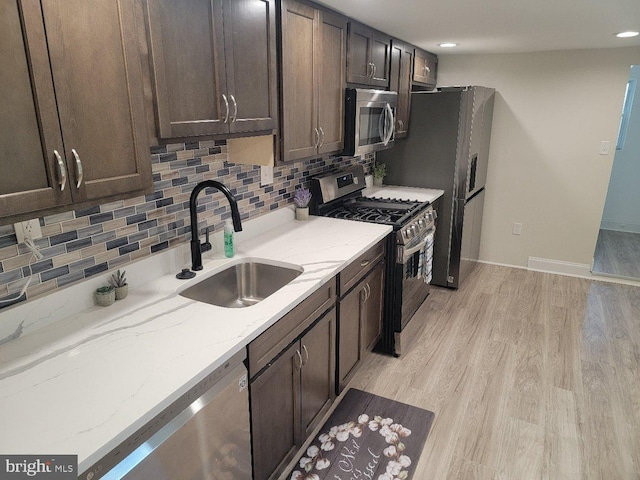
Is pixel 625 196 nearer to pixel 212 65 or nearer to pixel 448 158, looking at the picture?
pixel 448 158

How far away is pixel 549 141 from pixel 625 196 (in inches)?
87.1

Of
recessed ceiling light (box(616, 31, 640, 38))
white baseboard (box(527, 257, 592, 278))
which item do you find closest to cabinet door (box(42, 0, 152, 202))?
recessed ceiling light (box(616, 31, 640, 38))

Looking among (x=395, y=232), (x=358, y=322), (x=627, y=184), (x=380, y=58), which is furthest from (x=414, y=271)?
(x=627, y=184)

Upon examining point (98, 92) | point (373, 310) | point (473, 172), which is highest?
point (98, 92)

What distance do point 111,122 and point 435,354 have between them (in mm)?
2428

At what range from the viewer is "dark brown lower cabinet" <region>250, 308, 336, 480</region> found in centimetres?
157

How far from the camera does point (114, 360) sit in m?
1.22

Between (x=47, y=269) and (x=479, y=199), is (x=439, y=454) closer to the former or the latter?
(x=47, y=269)

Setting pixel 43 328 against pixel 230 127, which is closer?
pixel 43 328

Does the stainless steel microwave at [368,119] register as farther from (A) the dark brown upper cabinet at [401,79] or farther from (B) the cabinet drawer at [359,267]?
(B) the cabinet drawer at [359,267]

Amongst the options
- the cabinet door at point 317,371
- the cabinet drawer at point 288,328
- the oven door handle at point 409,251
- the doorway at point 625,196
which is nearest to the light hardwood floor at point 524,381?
the cabinet door at point 317,371

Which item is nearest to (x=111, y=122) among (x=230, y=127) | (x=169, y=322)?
(x=230, y=127)

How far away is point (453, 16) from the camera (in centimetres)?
249

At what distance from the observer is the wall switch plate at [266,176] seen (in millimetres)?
2441
